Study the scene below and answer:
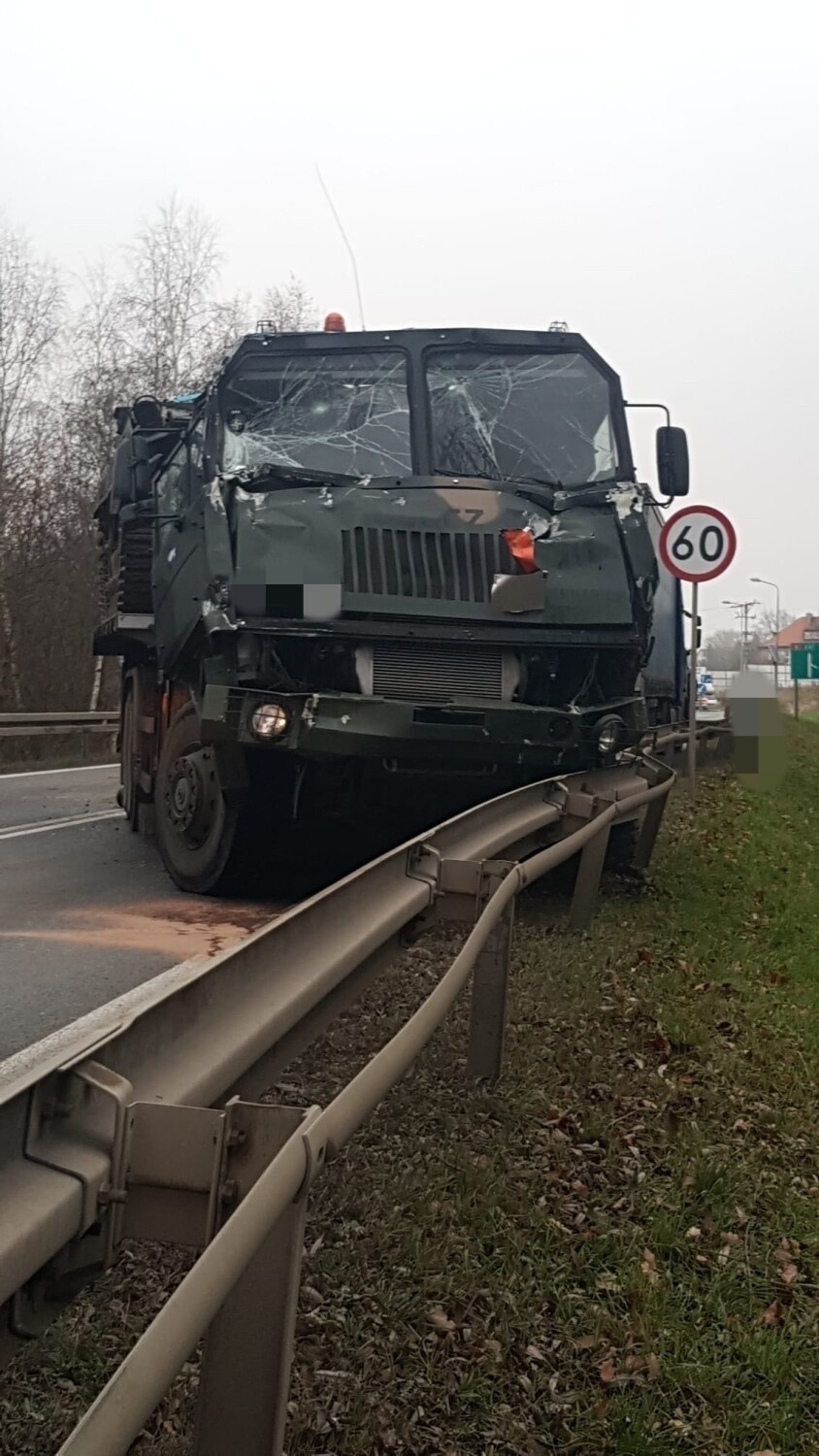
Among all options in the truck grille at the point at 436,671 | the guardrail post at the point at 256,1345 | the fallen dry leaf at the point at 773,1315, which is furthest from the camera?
the truck grille at the point at 436,671

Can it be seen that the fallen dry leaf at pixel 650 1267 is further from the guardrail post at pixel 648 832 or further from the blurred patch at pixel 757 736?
the blurred patch at pixel 757 736

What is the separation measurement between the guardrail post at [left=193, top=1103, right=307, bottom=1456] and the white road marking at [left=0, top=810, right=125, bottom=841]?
1054cm

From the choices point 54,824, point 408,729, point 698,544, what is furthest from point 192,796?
point 54,824

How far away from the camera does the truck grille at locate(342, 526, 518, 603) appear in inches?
306

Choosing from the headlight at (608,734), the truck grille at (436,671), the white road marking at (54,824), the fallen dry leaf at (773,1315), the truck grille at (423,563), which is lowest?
the fallen dry leaf at (773,1315)

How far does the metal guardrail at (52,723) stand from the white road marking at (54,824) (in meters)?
8.17

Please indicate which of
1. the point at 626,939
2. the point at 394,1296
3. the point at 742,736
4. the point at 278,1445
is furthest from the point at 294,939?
the point at 742,736

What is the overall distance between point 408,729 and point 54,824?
22.2ft

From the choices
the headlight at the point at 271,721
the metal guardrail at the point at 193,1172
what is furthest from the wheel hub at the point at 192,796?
the metal guardrail at the point at 193,1172

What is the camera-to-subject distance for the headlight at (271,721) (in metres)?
7.57

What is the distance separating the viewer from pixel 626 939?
7441 millimetres

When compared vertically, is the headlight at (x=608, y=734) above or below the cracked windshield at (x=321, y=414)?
below

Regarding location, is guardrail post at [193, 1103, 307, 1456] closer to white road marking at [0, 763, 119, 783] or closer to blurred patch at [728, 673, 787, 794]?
blurred patch at [728, 673, 787, 794]

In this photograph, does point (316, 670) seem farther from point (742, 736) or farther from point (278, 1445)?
point (742, 736)
